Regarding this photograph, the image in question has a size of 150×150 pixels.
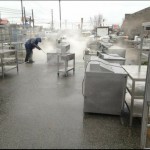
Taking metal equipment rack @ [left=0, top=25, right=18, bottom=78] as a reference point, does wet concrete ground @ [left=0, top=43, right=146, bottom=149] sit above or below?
below

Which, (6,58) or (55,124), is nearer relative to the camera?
(55,124)

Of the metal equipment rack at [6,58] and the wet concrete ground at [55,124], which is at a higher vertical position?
the metal equipment rack at [6,58]

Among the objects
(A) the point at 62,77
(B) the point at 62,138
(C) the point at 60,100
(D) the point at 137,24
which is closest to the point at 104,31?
(D) the point at 137,24

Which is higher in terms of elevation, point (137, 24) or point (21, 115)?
point (137, 24)

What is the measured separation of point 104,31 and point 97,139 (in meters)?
24.4

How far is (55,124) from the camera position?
3.55 metres

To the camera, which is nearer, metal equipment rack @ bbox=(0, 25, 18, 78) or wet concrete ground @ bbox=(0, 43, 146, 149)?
wet concrete ground @ bbox=(0, 43, 146, 149)

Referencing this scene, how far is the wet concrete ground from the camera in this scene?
3002 millimetres

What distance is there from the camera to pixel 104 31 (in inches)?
1031

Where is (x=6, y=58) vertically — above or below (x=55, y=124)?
above

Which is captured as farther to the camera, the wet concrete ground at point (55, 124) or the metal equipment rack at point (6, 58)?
the metal equipment rack at point (6, 58)

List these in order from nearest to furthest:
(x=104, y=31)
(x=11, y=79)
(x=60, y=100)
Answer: (x=60, y=100) → (x=11, y=79) → (x=104, y=31)

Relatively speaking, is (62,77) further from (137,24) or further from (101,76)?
(137,24)

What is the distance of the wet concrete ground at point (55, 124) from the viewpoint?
300 centimetres
